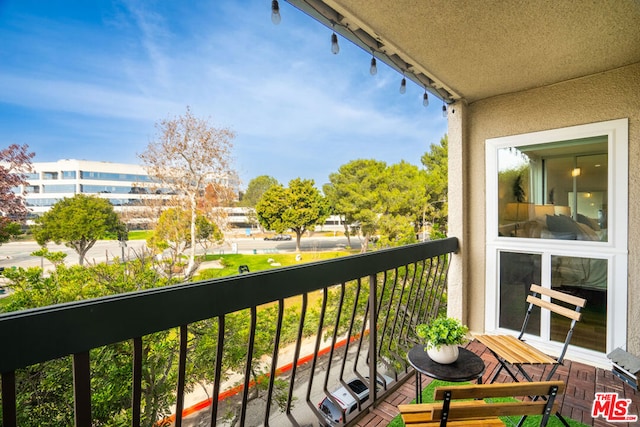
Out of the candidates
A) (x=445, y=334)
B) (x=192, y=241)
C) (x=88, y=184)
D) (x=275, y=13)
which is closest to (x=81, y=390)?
(x=445, y=334)

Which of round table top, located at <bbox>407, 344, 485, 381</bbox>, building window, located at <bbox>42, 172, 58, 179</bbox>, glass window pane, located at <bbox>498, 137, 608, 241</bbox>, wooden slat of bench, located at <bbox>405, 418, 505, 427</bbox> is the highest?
building window, located at <bbox>42, 172, 58, 179</bbox>

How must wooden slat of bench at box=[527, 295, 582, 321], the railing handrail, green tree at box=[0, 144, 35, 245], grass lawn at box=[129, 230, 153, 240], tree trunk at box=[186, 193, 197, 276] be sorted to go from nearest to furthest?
the railing handrail
wooden slat of bench at box=[527, 295, 582, 321]
green tree at box=[0, 144, 35, 245]
grass lawn at box=[129, 230, 153, 240]
tree trunk at box=[186, 193, 197, 276]

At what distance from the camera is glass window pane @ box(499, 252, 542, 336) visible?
3033mm

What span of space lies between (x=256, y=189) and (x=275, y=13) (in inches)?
408

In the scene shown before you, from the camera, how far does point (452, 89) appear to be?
3000 millimetres

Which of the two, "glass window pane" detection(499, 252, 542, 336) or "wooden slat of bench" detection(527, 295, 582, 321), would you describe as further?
"glass window pane" detection(499, 252, 542, 336)

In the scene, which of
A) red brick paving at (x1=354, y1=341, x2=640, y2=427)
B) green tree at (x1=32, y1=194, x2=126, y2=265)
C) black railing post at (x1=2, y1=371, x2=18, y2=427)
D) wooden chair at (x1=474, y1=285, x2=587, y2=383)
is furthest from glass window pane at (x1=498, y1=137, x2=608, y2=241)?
green tree at (x1=32, y1=194, x2=126, y2=265)

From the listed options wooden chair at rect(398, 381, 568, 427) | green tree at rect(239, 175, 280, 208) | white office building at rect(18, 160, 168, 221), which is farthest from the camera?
green tree at rect(239, 175, 280, 208)

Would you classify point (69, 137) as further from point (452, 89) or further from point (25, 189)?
point (452, 89)

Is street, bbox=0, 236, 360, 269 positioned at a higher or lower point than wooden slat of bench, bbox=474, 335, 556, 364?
higher

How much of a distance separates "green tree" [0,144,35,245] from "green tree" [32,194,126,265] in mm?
682

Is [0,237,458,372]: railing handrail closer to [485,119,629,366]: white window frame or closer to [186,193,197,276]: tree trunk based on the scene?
[485,119,629,366]: white window frame

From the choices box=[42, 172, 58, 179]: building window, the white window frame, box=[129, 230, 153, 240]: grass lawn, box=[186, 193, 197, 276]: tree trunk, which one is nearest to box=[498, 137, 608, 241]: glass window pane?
the white window frame

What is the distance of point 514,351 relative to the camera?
214cm
